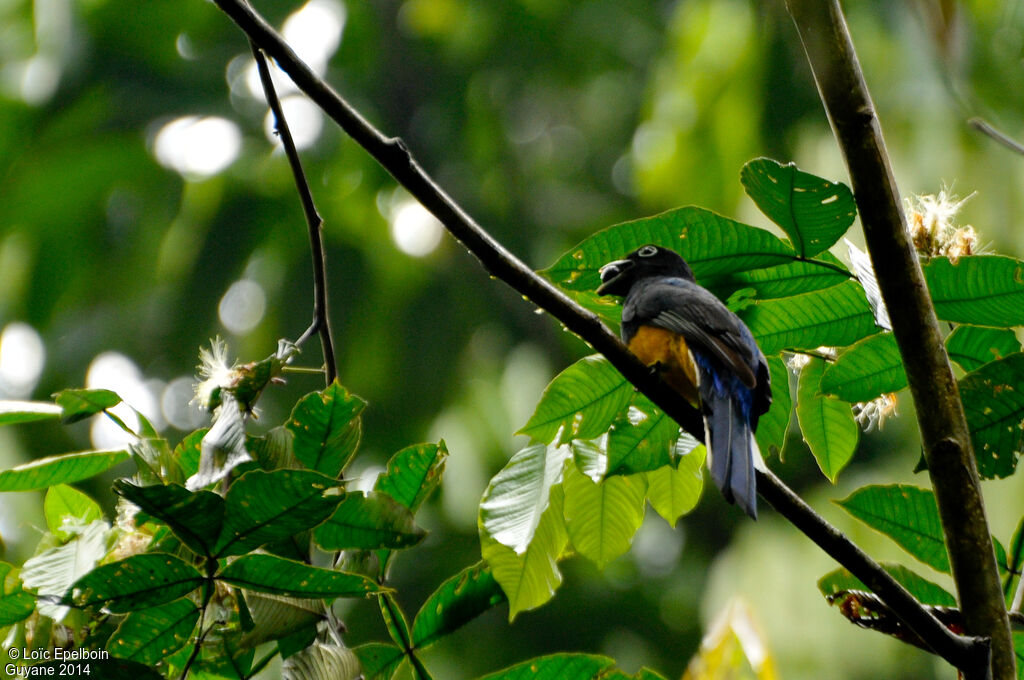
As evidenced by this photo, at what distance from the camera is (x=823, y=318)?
2020 mm

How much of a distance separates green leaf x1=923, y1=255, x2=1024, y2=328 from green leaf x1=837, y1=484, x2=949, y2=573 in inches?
13.5

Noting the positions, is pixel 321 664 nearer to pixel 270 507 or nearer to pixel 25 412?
pixel 270 507

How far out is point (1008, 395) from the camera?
176 centimetres

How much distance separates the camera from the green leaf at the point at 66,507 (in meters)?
1.85

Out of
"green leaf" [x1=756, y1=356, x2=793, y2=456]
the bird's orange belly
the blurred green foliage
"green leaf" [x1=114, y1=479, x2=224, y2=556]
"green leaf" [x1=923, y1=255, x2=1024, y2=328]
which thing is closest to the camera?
"green leaf" [x1=114, y1=479, x2=224, y2=556]

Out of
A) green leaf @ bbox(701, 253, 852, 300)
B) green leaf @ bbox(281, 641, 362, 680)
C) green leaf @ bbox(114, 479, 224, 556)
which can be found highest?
green leaf @ bbox(701, 253, 852, 300)

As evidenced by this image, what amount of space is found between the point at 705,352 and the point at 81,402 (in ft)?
4.86

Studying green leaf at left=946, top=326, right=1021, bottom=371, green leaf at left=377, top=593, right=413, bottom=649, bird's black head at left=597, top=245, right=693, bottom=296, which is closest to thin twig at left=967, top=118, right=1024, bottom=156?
green leaf at left=946, top=326, right=1021, bottom=371

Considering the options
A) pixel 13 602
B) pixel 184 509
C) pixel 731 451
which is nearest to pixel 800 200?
pixel 731 451

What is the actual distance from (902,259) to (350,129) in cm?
87

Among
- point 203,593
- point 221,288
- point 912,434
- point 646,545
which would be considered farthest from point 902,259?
point 646,545

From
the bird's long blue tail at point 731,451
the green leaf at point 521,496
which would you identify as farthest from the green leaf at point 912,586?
the green leaf at point 521,496

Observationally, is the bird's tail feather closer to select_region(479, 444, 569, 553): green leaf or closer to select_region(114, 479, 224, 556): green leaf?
select_region(479, 444, 569, 553): green leaf

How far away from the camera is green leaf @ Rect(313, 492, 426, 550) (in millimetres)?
1619
